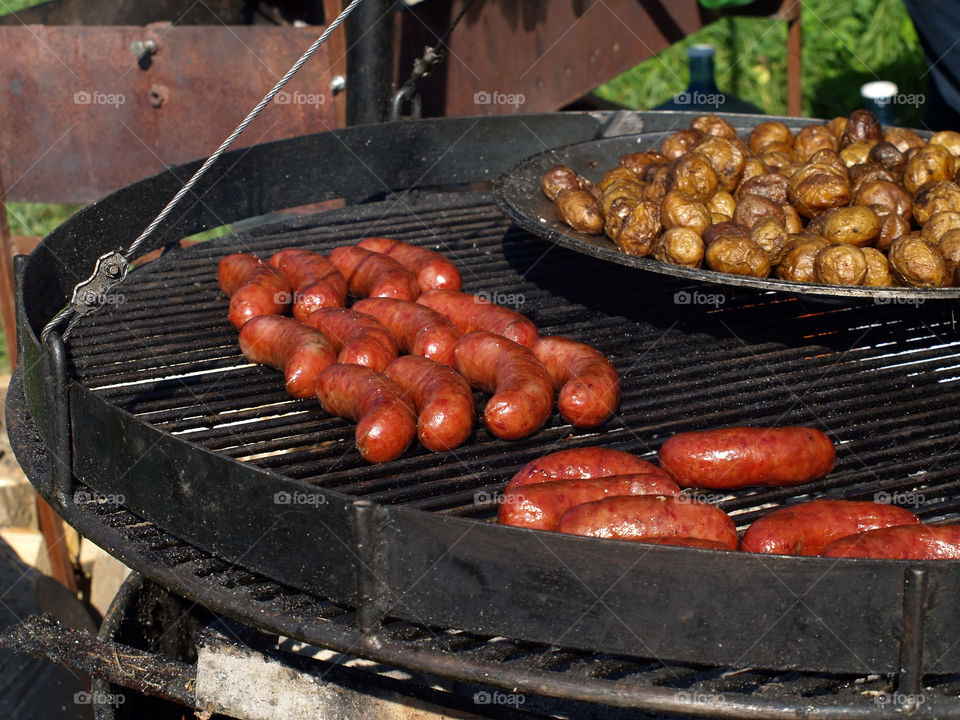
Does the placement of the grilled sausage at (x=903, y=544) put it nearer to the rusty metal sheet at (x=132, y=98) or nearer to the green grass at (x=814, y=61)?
the rusty metal sheet at (x=132, y=98)

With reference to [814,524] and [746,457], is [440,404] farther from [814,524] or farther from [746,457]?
[814,524]

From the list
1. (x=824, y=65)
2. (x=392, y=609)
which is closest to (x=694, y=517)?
(x=392, y=609)

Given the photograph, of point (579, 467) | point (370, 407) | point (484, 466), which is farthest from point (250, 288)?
point (579, 467)

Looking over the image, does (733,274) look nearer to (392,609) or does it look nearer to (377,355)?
(377,355)

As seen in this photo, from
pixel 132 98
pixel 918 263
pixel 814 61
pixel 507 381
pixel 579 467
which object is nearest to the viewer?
pixel 579 467

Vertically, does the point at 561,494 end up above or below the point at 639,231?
below
